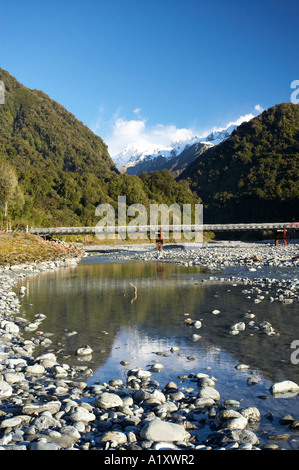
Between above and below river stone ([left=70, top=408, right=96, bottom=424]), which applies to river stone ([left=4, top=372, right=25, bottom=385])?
below

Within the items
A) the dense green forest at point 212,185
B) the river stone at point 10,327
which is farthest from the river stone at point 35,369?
the dense green forest at point 212,185

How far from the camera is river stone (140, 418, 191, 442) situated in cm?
449

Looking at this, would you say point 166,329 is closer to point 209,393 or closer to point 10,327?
point 10,327

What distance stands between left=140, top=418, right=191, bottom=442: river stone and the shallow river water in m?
1.16

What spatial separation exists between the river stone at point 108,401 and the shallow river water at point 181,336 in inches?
46.5

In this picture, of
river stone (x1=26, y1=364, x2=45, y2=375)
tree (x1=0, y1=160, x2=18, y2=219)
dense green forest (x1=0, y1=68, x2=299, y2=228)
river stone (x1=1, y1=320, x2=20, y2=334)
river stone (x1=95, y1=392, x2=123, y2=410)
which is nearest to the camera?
river stone (x1=95, y1=392, x2=123, y2=410)

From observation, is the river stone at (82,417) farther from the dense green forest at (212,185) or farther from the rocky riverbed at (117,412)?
the dense green forest at (212,185)

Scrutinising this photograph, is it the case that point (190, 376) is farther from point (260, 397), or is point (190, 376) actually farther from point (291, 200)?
point (291, 200)

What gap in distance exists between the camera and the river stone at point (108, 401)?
5496mm

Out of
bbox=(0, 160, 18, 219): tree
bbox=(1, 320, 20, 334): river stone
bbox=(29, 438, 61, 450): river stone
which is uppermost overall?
bbox=(0, 160, 18, 219): tree

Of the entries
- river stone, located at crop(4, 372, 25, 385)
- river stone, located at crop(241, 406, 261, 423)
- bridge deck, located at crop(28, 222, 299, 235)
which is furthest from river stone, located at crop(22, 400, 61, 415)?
bridge deck, located at crop(28, 222, 299, 235)

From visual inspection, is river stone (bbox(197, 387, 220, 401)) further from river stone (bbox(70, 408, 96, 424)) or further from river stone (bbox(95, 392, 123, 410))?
river stone (bbox(70, 408, 96, 424))

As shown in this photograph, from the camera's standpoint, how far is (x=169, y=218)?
397ft
